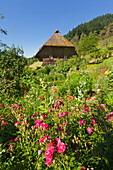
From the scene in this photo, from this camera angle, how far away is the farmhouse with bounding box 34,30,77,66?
16094 millimetres

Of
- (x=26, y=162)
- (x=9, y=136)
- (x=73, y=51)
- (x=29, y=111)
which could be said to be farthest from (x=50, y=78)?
(x=73, y=51)

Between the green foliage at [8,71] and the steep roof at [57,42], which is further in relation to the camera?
the steep roof at [57,42]

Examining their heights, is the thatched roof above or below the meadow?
above

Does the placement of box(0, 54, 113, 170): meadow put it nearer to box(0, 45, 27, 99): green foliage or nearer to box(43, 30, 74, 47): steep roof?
box(0, 45, 27, 99): green foliage

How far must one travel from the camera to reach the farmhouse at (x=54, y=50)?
16.1 meters

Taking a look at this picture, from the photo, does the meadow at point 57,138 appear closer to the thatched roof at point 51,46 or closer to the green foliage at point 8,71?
the green foliage at point 8,71

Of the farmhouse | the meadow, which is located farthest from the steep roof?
the meadow

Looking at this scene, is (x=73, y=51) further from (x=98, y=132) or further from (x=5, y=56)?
(x=98, y=132)

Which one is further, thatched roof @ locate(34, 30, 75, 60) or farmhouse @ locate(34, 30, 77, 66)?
farmhouse @ locate(34, 30, 77, 66)

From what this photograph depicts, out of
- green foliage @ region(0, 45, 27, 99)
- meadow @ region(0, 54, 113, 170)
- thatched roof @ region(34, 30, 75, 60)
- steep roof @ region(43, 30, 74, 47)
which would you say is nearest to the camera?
meadow @ region(0, 54, 113, 170)

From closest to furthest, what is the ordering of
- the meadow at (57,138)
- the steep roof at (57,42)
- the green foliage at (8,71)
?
the meadow at (57,138)
the green foliage at (8,71)
the steep roof at (57,42)

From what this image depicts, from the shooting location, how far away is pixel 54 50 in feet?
53.6

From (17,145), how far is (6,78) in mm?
3915

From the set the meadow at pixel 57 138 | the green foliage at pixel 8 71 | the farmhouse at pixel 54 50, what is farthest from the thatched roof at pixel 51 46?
the meadow at pixel 57 138
